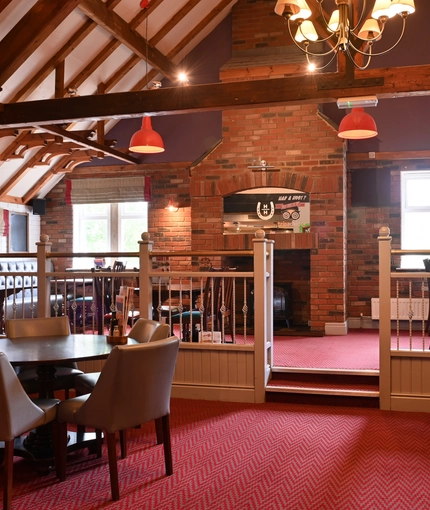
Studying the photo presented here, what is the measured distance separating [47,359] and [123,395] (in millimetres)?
510

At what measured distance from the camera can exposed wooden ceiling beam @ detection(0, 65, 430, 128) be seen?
15.8ft

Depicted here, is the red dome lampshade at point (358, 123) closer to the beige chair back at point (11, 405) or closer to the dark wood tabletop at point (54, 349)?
the dark wood tabletop at point (54, 349)

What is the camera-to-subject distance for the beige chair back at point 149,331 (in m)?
3.69

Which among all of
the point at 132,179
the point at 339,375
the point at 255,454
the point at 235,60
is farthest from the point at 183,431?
the point at 132,179

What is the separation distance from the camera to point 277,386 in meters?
5.02

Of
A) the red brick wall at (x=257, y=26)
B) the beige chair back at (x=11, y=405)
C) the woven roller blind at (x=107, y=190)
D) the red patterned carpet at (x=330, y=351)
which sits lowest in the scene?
the red patterned carpet at (x=330, y=351)

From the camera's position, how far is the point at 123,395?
117 inches

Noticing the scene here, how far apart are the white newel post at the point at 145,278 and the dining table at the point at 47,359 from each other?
1.31 meters

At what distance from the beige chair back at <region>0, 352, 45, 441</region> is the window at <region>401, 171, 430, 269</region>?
7020 mm

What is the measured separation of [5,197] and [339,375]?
7060 mm

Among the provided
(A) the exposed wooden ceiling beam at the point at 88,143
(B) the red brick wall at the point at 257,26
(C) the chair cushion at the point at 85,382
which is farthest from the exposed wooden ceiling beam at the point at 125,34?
(C) the chair cushion at the point at 85,382

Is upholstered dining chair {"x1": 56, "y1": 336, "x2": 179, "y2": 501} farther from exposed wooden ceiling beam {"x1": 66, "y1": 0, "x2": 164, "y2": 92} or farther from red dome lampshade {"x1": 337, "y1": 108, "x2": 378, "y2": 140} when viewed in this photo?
exposed wooden ceiling beam {"x1": 66, "y1": 0, "x2": 164, "y2": 92}

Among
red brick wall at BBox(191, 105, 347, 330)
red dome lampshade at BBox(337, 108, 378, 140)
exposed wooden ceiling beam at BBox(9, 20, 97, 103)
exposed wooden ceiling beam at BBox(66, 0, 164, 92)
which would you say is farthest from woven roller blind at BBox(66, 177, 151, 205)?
red dome lampshade at BBox(337, 108, 378, 140)

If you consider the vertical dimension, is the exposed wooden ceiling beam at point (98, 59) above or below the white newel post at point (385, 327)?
above
